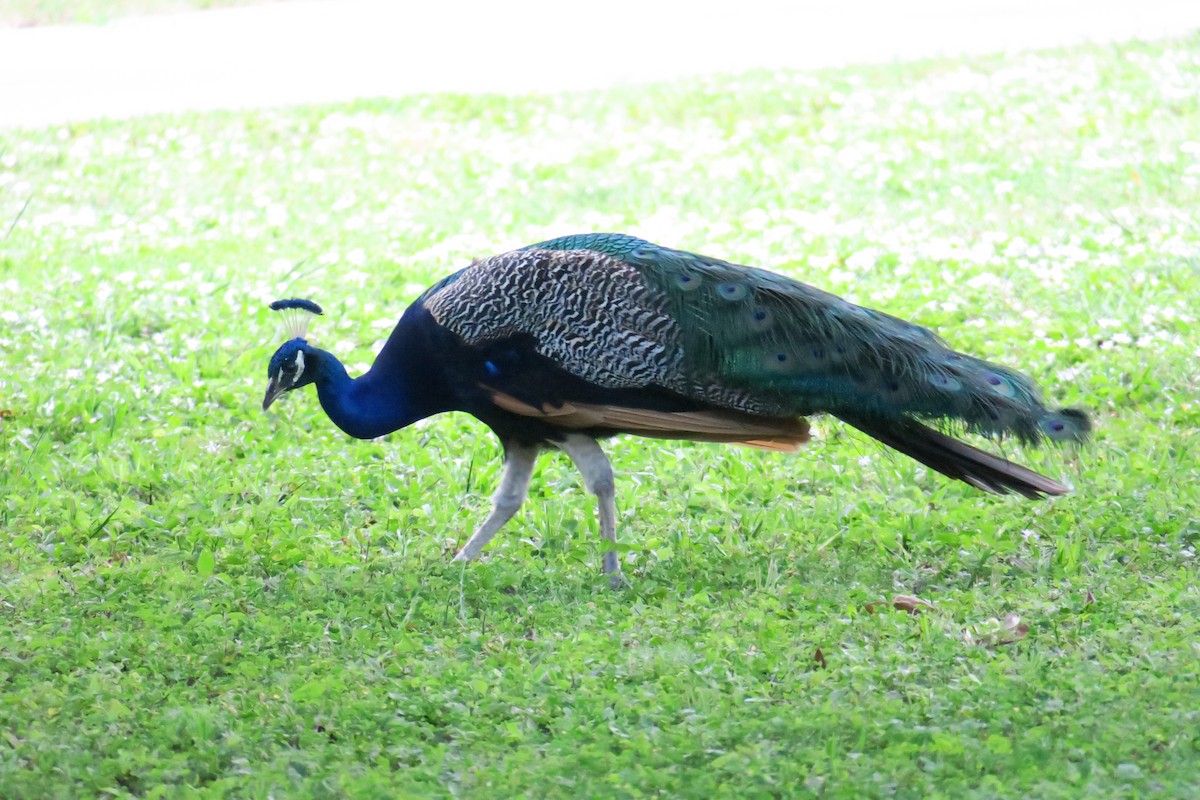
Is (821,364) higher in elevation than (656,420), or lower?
higher

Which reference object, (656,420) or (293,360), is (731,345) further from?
(293,360)

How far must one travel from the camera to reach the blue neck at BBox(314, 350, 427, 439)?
16.7ft

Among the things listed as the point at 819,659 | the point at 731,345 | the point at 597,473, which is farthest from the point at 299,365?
the point at 819,659

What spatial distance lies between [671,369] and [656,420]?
17 centimetres

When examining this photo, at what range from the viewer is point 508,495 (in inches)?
203

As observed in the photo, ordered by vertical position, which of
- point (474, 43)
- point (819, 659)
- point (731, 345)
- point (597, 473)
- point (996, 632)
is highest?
point (474, 43)

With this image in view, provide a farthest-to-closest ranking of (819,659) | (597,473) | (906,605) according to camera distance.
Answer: (597,473), (906,605), (819,659)

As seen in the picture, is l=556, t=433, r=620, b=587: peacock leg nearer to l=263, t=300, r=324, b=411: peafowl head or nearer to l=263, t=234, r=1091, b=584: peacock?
l=263, t=234, r=1091, b=584: peacock

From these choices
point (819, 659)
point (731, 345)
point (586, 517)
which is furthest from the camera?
point (586, 517)

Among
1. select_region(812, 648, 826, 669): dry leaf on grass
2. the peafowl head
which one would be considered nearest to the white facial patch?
the peafowl head

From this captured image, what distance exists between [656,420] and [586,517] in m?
0.75

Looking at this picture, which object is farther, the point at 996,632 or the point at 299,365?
the point at 299,365

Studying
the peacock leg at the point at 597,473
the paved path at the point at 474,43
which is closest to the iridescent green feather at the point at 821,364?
the peacock leg at the point at 597,473

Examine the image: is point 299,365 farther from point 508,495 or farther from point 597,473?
point 597,473
